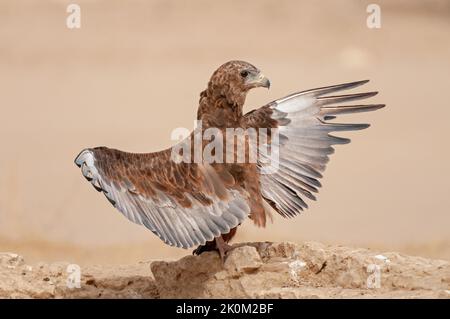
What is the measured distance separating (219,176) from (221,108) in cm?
47

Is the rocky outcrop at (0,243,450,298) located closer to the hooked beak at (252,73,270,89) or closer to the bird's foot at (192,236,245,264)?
the bird's foot at (192,236,245,264)

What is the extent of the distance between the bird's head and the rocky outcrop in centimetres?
100

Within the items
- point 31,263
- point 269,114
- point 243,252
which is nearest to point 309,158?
point 269,114

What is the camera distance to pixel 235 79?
6.93 metres

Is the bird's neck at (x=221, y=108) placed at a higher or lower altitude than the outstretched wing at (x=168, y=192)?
higher

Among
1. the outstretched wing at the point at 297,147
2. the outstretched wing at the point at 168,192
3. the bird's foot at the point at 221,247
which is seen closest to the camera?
the outstretched wing at the point at 168,192

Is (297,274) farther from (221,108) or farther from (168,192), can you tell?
(221,108)

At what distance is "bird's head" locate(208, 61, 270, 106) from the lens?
691cm

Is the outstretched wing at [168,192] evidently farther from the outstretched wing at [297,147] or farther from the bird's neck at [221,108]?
the outstretched wing at [297,147]

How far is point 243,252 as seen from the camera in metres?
6.95

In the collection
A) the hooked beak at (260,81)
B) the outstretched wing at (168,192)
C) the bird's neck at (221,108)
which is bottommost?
the outstretched wing at (168,192)

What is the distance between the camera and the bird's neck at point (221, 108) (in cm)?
695

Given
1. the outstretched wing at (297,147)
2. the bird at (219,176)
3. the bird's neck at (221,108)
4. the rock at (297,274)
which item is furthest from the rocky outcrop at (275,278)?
the bird's neck at (221,108)

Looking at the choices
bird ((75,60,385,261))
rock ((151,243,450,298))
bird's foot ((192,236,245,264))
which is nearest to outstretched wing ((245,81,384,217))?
bird ((75,60,385,261))
